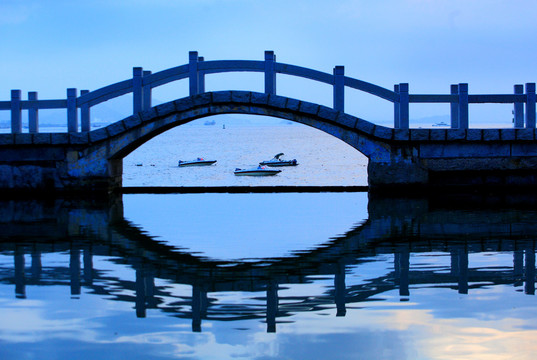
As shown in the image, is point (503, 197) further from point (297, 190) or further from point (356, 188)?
point (297, 190)

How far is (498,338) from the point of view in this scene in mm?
5445

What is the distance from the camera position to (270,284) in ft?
23.6

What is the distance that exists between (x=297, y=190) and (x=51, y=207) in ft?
19.0

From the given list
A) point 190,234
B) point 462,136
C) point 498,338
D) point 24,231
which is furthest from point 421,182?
point 498,338

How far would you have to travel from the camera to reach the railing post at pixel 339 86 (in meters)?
14.9

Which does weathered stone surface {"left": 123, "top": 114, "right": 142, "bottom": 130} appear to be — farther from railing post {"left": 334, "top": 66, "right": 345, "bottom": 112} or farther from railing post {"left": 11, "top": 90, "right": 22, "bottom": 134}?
railing post {"left": 334, "top": 66, "right": 345, "bottom": 112}

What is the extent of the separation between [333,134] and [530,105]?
3.94m

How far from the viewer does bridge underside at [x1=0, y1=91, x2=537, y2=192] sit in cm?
1529

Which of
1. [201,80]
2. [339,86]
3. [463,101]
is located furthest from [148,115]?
[463,101]

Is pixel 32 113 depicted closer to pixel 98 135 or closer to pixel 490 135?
pixel 98 135

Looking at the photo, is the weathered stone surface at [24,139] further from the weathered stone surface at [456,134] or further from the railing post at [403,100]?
the weathered stone surface at [456,134]

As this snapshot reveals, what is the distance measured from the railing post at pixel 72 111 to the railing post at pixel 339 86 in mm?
5127

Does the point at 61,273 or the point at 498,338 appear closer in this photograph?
the point at 498,338

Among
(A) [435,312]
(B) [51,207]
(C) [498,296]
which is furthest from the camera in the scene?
(B) [51,207]
